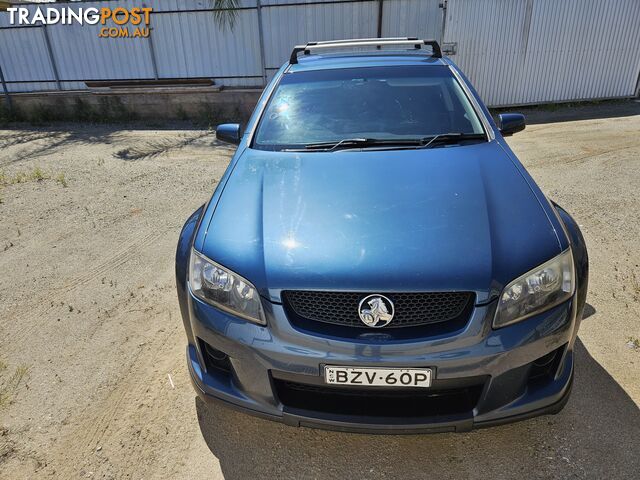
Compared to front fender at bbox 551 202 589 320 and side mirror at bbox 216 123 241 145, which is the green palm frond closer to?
side mirror at bbox 216 123 241 145

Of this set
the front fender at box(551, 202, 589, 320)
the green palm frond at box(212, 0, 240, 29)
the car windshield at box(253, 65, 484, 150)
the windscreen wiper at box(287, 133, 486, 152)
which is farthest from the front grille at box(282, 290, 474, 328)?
the green palm frond at box(212, 0, 240, 29)

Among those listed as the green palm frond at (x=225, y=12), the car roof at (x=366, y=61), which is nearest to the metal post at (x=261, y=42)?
the green palm frond at (x=225, y=12)

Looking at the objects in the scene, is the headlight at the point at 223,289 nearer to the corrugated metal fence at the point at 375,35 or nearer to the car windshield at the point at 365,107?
the car windshield at the point at 365,107

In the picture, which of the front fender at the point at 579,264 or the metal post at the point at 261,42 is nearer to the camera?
the front fender at the point at 579,264

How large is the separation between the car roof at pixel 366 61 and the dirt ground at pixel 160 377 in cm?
192

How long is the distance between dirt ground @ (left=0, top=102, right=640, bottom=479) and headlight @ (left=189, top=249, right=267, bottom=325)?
0.74 m

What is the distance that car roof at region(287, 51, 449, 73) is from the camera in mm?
3320

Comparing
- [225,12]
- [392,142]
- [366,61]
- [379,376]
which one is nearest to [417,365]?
[379,376]

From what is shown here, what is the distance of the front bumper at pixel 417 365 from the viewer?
1743mm

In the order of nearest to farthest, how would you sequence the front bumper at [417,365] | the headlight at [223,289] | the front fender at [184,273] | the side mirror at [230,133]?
the front bumper at [417,365] < the headlight at [223,289] < the front fender at [184,273] < the side mirror at [230,133]

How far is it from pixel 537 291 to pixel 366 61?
2.19 m

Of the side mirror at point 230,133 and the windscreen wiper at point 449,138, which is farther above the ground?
the windscreen wiper at point 449,138

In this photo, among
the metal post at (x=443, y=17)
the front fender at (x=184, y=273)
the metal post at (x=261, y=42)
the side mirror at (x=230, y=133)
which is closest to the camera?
the front fender at (x=184, y=273)

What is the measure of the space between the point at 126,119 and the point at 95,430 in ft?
29.0
